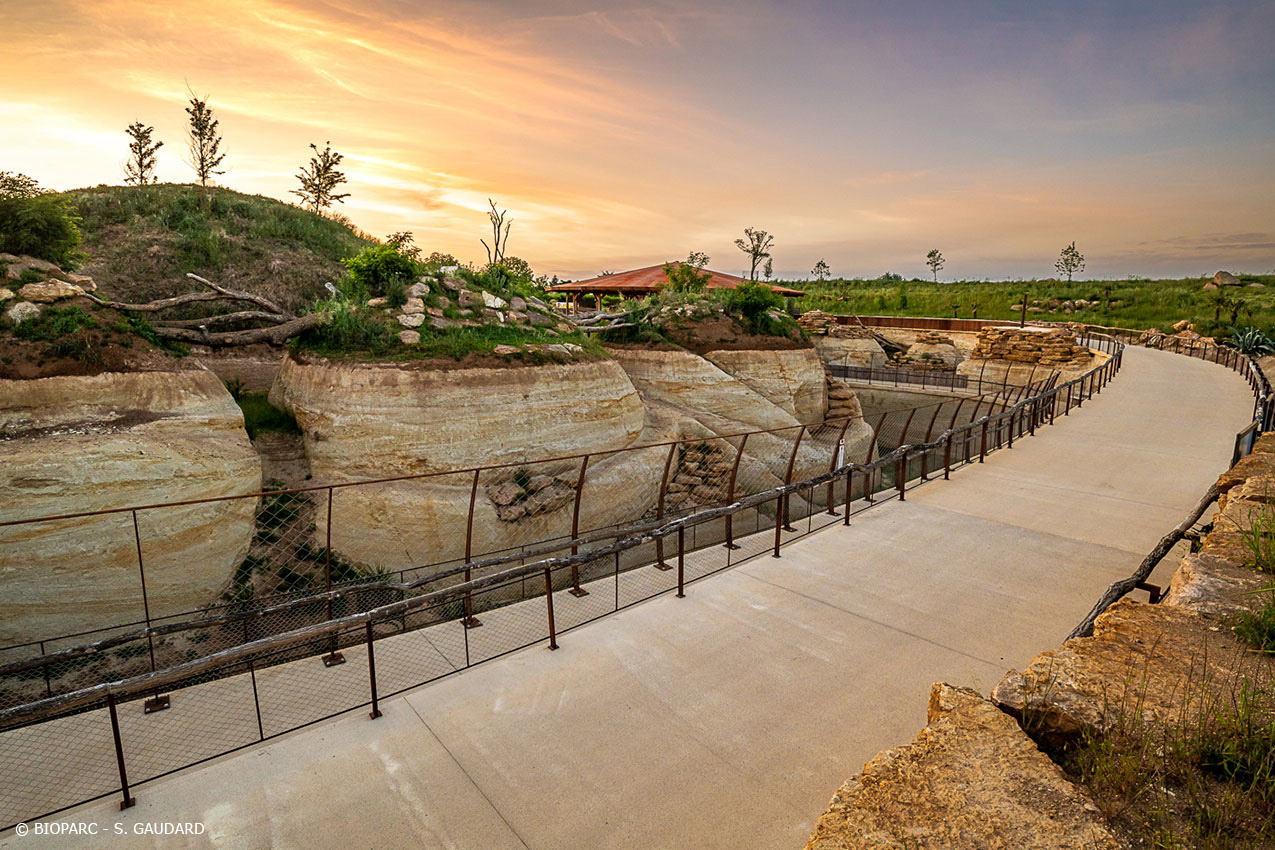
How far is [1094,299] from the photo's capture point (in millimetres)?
60188

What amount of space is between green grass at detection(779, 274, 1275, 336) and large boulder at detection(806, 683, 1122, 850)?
158 feet

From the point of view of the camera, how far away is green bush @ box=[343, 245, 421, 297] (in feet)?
59.0

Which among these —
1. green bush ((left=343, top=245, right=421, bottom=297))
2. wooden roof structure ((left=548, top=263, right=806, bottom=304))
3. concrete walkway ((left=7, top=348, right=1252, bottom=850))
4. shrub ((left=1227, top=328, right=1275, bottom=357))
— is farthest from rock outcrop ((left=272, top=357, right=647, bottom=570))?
shrub ((left=1227, top=328, right=1275, bottom=357))

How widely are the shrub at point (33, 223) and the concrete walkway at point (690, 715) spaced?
639 inches

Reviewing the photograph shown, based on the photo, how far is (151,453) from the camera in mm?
12070

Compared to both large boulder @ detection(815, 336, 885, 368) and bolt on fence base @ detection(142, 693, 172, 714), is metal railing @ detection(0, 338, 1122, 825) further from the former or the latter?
large boulder @ detection(815, 336, 885, 368)

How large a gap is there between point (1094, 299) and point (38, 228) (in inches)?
2985

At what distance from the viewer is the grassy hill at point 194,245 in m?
22.2

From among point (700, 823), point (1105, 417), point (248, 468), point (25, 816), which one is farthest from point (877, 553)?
point (1105, 417)

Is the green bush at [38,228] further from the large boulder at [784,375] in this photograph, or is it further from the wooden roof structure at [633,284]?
the wooden roof structure at [633,284]

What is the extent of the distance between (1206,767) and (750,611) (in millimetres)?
4360

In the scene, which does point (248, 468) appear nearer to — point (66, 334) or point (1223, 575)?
point (66, 334)

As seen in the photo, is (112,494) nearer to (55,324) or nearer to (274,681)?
(55,324)

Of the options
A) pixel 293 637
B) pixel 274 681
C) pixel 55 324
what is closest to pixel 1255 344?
pixel 293 637
